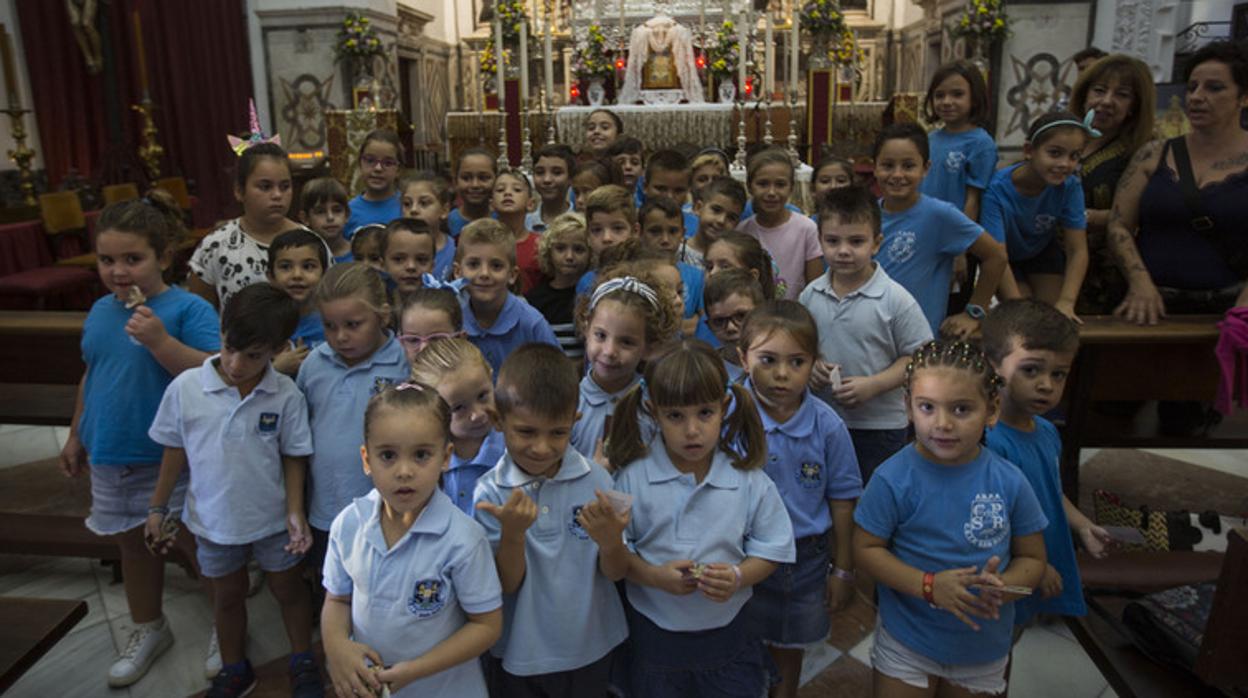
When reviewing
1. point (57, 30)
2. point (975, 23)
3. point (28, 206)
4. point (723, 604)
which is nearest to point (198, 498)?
point (723, 604)

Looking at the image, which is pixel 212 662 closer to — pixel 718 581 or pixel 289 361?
pixel 289 361

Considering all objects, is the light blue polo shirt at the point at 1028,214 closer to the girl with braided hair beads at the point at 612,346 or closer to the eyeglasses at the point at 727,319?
the eyeglasses at the point at 727,319

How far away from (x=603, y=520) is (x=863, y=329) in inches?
43.3

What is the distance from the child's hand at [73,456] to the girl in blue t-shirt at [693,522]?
1.68 metres

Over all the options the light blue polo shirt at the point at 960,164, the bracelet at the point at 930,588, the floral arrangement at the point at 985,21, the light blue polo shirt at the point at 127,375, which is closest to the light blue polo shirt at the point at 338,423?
the light blue polo shirt at the point at 127,375

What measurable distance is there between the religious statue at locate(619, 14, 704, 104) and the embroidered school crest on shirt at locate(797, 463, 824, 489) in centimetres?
801

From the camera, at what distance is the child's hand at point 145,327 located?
85.6 inches

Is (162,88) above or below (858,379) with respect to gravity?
above

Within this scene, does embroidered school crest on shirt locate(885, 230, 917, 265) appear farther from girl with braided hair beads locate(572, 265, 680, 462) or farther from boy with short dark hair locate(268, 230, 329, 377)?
boy with short dark hair locate(268, 230, 329, 377)

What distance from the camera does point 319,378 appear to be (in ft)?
7.17

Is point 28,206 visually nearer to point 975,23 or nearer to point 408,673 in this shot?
point 408,673

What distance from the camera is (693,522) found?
1.68 m

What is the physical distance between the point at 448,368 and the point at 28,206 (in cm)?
633

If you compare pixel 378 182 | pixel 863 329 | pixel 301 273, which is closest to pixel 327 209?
pixel 378 182
